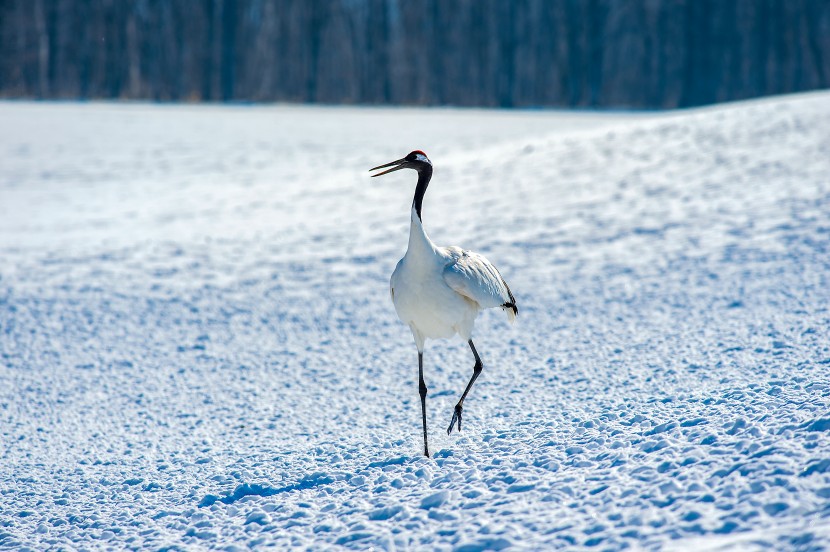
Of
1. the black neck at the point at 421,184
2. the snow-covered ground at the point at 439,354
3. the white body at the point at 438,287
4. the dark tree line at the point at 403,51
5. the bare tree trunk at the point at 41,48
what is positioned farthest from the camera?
the dark tree line at the point at 403,51

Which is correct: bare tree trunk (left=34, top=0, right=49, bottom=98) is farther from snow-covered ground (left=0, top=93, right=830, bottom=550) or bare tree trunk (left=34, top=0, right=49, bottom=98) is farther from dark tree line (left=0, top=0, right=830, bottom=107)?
snow-covered ground (left=0, top=93, right=830, bottom=550)

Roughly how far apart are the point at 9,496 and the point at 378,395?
2226 mm

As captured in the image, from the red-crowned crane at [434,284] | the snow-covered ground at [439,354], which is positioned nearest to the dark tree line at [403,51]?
the snow-covered ground at [439,354]

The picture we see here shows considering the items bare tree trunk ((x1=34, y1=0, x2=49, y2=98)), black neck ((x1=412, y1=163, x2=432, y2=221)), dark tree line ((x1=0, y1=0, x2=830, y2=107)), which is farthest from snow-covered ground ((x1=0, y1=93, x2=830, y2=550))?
bare tree trunk ((x1=34, y1=0, x2=49, y2=98))

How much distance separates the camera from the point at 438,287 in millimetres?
3949

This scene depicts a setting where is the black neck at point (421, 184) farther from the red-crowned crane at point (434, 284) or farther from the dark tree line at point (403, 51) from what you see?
the dark tree line at point (403, 51)

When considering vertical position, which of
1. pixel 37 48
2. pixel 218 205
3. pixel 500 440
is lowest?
pixel 500 440

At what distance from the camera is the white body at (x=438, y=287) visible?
3.93m

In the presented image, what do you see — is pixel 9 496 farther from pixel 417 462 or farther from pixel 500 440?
pixel 500 440

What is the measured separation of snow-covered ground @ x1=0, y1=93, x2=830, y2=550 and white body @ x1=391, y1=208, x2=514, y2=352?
26.2 inches

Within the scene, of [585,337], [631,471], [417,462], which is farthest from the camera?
[585,337]

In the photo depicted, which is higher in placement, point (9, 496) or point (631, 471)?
point (631, 471)

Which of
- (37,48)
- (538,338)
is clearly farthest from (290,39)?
(538,338)

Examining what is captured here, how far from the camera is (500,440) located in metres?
4.19
